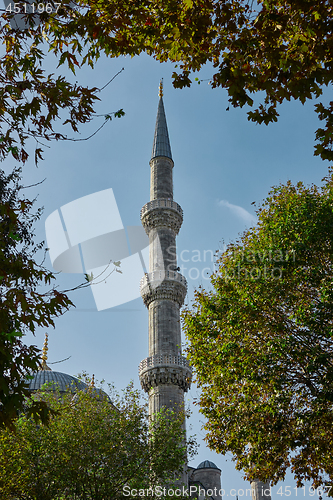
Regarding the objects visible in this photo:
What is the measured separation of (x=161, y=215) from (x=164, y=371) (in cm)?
1074

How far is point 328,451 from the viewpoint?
11.7m

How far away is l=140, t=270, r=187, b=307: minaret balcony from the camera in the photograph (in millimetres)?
32469

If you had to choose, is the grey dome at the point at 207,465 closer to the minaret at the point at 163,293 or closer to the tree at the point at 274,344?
the minaret at the point at 163,293

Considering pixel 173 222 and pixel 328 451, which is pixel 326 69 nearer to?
pixel 328 451

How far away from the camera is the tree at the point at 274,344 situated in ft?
Answer: 39.1

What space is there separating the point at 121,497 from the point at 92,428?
222cm

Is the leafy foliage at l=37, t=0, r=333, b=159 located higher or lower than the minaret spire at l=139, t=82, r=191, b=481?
lower

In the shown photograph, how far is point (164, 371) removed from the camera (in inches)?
1180

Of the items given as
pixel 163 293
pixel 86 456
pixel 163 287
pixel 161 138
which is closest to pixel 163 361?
pixel 163 293

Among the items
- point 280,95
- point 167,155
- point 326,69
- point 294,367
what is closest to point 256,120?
point 280,95

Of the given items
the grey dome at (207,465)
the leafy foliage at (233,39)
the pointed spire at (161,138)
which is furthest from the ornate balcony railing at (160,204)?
the leafy foliage at (233,39)

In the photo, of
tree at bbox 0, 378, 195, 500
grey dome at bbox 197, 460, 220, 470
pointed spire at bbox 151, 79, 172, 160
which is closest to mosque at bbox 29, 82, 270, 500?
pointed spire at bbox 151, 79, 172, 160

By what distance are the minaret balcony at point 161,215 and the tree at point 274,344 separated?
1941 cm

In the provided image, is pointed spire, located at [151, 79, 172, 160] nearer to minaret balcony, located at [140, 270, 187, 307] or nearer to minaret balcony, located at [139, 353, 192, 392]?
minaret balcony, located at [140, 270, 187, 307]
